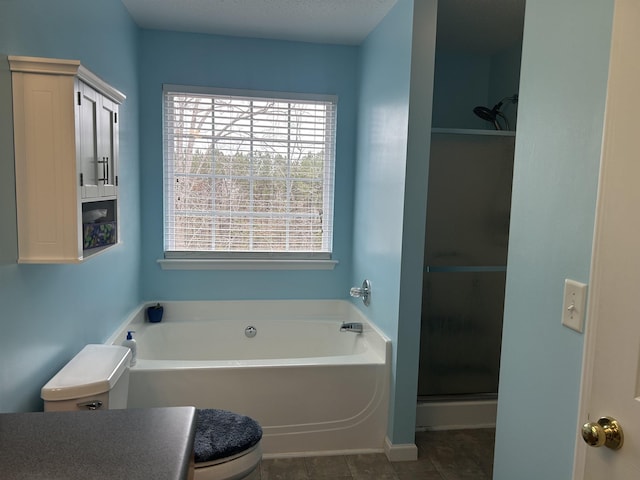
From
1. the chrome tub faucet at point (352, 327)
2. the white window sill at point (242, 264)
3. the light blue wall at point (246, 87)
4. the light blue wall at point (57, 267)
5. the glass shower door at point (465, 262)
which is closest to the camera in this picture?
the light blue wall at point (57, 267)

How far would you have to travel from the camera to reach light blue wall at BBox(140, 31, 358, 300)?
133 inches

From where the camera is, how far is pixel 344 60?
355 centimetres

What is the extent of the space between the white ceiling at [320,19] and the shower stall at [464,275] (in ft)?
2.20

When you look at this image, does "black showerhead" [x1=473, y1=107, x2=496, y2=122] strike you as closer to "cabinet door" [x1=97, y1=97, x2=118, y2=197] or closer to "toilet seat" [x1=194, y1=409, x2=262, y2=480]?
"cabinet door" [x1=97, y1=97, x2=118, y2=197]

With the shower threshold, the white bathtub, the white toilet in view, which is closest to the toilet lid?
the white toilet

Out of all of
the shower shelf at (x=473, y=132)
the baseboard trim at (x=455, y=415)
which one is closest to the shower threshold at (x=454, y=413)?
the baseboard trim at (x=455, y=415)

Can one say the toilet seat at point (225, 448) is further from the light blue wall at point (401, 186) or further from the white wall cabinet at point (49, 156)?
the light blue wall at point (401, 186)

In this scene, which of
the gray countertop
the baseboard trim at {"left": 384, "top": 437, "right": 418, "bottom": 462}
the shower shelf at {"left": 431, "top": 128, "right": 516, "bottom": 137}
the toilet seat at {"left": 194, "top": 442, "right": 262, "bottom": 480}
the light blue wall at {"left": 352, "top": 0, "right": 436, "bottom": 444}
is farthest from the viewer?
the shower shelf at {"left": 431, "top": 128, "right": 516, "bottom": 137}

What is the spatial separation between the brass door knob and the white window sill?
105 inches

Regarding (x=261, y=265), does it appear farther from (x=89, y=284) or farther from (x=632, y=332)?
(x=632, y=332)

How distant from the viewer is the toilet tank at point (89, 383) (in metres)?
1.68

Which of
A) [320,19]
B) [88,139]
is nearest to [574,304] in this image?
[88,139]

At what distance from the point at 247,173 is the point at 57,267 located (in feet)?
5.89

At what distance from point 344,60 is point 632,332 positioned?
9.76ft
